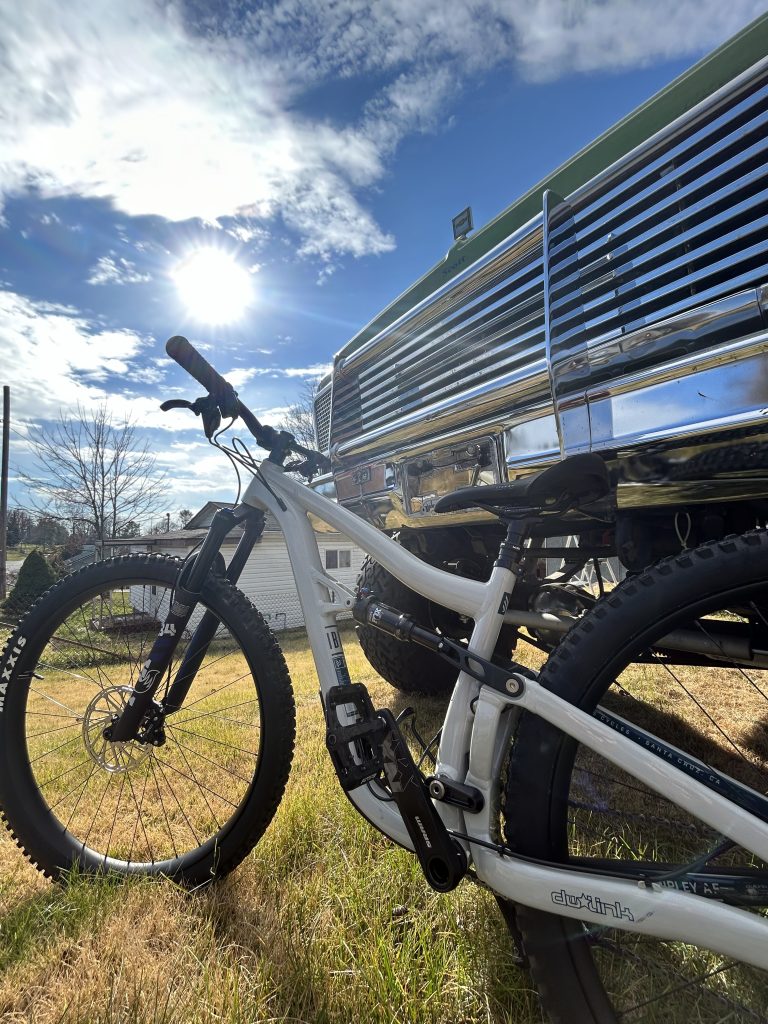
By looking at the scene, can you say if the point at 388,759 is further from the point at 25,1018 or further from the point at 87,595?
the point at 87,595

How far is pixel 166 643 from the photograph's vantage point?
70.2 inches

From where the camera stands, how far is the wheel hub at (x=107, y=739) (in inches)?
70.7

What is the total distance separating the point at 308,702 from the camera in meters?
4.17

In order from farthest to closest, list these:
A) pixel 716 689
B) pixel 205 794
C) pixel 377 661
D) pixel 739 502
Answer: pixel 716 689
pixel 377 661
pixel 205 794
pixel 739 502

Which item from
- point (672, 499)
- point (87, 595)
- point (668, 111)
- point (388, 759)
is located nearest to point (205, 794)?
point (87, 595)

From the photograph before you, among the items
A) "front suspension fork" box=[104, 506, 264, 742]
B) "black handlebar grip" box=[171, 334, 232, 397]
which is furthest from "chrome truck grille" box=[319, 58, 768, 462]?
"front suspension fork" box=[104, 506, 264, 742]

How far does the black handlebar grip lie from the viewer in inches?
67.8

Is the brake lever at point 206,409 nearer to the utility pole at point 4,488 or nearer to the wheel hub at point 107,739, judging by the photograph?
the wheel hub at point 107,739

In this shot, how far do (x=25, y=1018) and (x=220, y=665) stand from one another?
122 cm

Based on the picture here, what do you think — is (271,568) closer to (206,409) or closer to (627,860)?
(206,409)

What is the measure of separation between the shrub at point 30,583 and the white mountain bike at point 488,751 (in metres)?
16.8

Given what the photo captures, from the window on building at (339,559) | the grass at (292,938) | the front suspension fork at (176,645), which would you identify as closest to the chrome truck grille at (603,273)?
the front suspension fork at (176,645)

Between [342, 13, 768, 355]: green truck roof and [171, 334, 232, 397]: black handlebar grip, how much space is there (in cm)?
132

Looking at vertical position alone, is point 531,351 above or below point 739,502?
above
